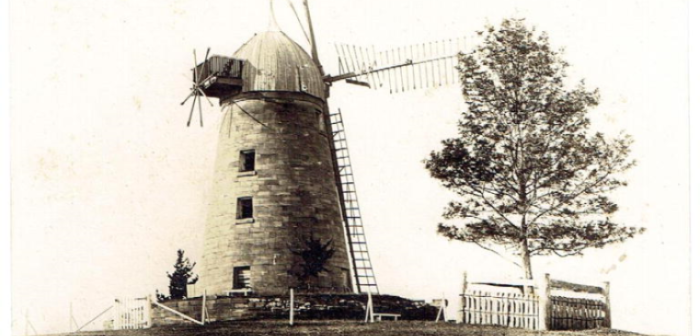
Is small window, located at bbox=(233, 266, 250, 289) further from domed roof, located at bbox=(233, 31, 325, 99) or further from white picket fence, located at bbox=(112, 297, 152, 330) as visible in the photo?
domed roof, located at bbox=(233, 31, 325, 99)

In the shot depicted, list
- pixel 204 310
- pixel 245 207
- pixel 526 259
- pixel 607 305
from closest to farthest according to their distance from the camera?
1. pixel 607 305
2. pixel 204 310
3. pixel 526 259
4. pixel 245 207

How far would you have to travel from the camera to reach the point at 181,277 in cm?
3791

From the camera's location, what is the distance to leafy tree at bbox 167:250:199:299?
36750 mm

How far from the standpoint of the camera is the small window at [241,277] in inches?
1328

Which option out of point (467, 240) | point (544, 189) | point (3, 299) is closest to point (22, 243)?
point (3, 299)

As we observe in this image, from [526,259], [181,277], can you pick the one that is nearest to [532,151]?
[526,259]

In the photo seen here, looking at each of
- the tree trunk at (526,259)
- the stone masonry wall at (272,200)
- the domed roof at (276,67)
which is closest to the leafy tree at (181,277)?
the stone masonry wall at (272,200)

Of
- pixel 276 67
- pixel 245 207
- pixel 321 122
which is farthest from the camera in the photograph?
pixel 321 122

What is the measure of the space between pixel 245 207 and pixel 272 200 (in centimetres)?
104

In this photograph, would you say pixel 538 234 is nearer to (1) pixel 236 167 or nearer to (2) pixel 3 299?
(1) pixel 236 167

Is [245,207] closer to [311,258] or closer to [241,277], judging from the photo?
[241,277]

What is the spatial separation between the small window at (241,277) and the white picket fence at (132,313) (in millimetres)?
2959

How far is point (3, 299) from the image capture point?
2508 centimetres

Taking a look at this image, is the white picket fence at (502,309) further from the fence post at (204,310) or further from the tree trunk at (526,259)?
the fence post at (204,310)
